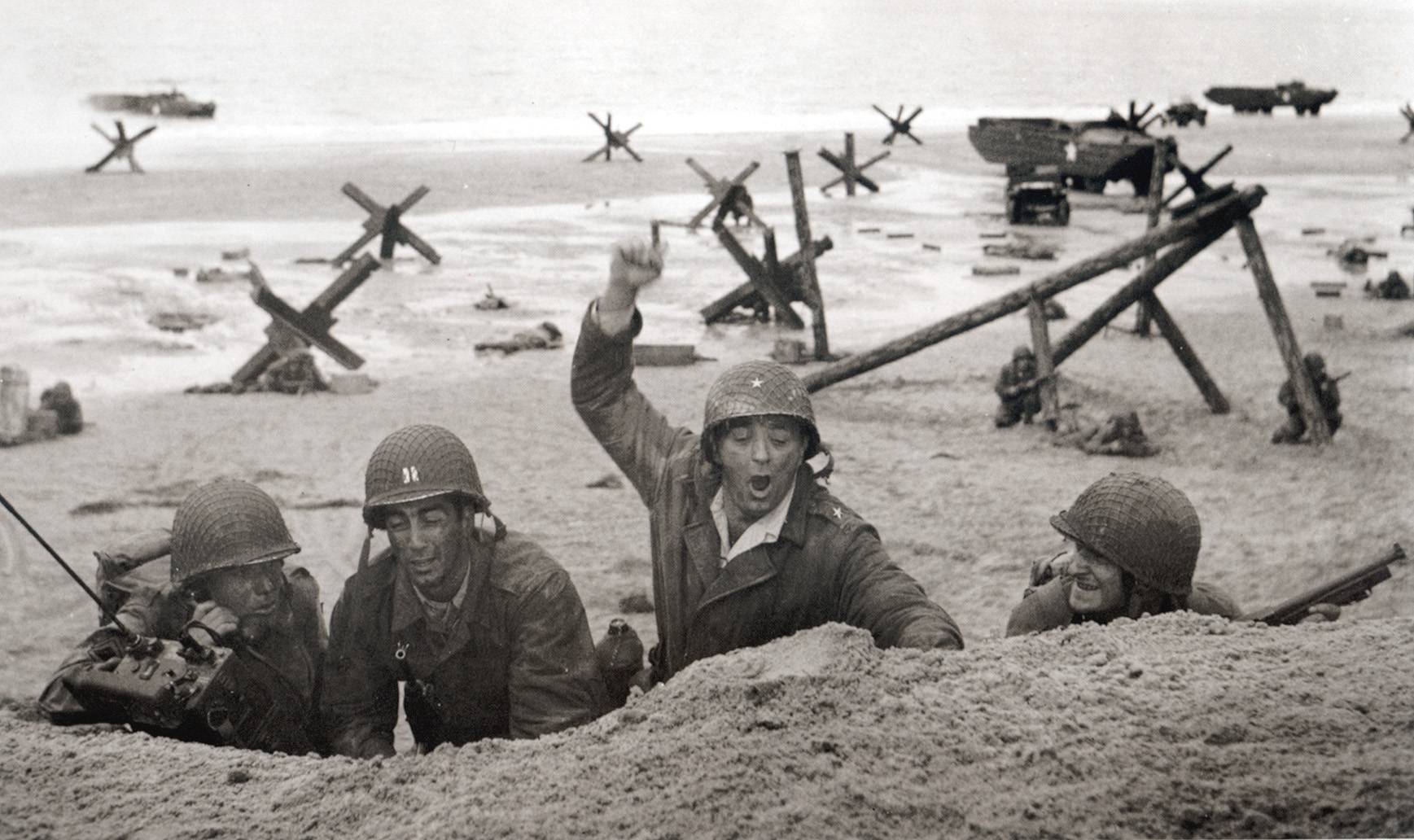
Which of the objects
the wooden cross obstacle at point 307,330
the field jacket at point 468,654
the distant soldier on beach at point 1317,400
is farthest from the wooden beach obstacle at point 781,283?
the field jacket at point 468,654

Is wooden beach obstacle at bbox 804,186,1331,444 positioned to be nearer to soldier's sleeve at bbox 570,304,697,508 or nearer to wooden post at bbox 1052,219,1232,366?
wooden post at bbox 1052,219,1232,366

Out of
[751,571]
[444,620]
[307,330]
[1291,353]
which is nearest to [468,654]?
[444,620]

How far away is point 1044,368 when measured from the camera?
35.0 ft

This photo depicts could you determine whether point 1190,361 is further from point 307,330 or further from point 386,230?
point 386,230

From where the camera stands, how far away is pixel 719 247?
21.3 m

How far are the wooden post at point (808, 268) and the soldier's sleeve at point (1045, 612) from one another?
28.9ft

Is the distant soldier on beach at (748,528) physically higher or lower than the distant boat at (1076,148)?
lower

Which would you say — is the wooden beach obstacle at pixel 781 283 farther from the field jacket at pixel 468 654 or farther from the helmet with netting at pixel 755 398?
the field jacket at pixel 468 654

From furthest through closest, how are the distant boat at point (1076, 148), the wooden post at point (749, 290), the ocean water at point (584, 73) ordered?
the ocean water at point (584, 73) < the distant boat at point (1076, 148) < the wooden post at point (749, 290)

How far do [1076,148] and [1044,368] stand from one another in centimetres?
1980

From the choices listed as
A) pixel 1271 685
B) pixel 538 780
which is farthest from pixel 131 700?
pixel 1271 685

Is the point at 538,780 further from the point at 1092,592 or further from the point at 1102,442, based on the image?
the point at 1102,442

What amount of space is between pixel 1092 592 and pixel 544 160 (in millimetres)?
29469

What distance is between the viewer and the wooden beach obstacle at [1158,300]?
10078mm
